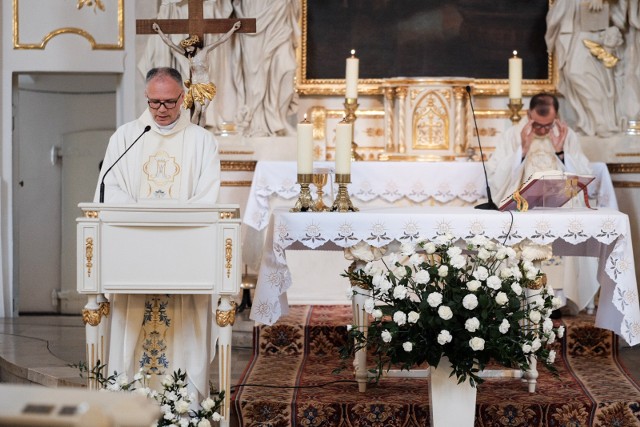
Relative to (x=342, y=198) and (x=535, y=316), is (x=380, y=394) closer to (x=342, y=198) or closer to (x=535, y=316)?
(x=342, y=198)

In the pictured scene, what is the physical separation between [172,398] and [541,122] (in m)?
3.82

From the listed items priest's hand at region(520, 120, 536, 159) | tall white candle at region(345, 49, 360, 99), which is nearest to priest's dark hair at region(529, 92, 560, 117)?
priest's hand at region(520, 120, 536, 159)

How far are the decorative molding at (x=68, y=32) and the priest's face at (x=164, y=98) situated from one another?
178 inches

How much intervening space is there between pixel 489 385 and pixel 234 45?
13.2ft

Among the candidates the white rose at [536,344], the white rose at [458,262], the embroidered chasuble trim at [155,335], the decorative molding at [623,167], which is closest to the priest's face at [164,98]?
the embroidered chasuble trim at [155,335]

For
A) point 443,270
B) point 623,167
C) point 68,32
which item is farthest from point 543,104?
point 68,32

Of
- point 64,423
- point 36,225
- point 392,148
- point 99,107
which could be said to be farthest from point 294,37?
point 64,423

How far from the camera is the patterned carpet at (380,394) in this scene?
16.6ft

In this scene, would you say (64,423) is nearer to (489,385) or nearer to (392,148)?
(489,385)

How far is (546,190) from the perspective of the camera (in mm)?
5508

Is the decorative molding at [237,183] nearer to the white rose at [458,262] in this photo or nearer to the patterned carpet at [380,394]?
the patterned carpet at [380,394]

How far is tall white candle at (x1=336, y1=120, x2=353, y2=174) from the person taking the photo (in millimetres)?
5297

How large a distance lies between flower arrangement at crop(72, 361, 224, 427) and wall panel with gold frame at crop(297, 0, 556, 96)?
15.1ft

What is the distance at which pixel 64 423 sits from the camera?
1652mm
